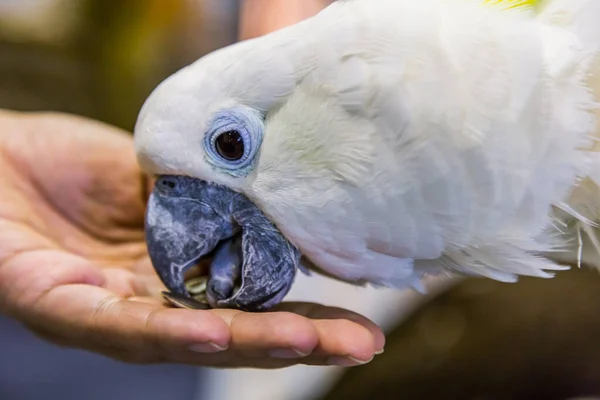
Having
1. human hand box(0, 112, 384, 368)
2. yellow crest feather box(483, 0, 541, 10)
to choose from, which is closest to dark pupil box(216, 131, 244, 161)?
human hand box(0, 112, 384, 368)

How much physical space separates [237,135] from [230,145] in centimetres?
2

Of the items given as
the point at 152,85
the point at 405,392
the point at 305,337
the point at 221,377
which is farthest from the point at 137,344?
the point at 152,85

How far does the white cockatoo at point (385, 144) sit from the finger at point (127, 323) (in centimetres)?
10

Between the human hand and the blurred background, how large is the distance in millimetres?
463

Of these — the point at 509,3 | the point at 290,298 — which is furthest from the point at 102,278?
the point at 290,298

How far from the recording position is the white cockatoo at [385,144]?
0.79 m

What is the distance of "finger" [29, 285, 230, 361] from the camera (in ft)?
2.52

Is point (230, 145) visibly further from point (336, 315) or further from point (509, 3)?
point (509, 3)

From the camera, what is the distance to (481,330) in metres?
1.82

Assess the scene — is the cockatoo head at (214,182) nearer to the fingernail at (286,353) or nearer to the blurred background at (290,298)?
the fingernail at (286,353)

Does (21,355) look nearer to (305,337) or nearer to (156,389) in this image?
(156,389)

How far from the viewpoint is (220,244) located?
939 mm

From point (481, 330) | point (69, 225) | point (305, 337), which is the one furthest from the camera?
point (481, 330)

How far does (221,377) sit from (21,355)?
2.14 ft
